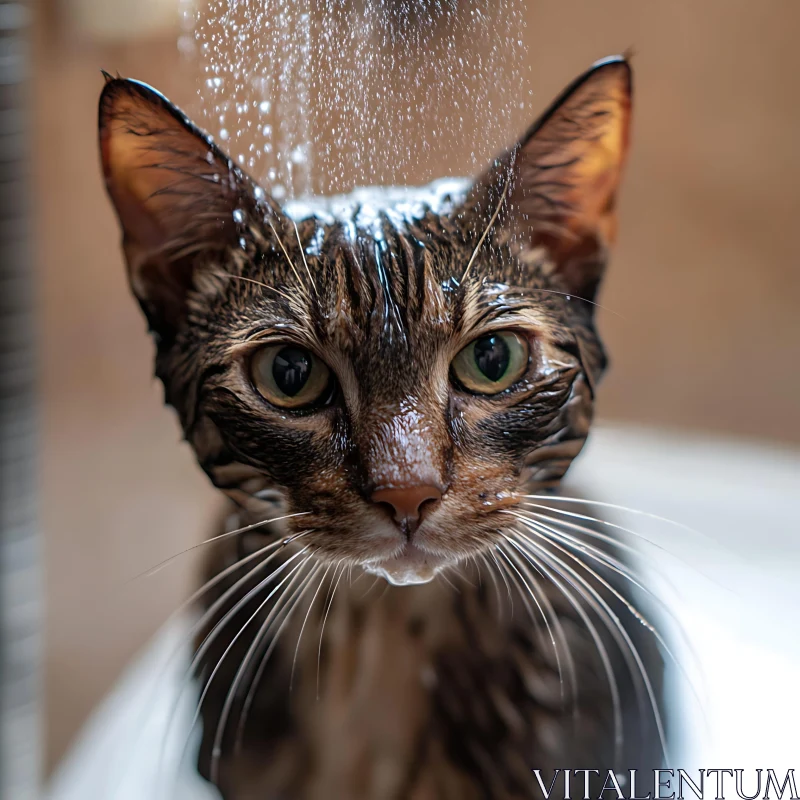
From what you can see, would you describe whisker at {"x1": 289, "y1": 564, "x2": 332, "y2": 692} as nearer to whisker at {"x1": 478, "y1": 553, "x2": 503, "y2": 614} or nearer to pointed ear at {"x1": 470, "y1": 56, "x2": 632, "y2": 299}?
whisker at {"x1": 478, "y1": 553, "x2": 503, "y2": 614}

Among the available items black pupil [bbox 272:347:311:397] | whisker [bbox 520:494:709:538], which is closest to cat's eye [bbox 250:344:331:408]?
black pupil [bbox 272:347:311:397]

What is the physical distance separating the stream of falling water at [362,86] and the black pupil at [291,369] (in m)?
0.07

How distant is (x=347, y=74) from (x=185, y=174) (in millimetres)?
79

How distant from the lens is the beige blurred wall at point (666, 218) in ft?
1.08

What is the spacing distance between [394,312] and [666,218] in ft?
0.60

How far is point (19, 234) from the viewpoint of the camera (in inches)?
26.3

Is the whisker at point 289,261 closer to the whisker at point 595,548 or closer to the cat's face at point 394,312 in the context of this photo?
the cat's face at point 394,312

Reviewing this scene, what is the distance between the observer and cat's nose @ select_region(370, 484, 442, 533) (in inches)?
11.3

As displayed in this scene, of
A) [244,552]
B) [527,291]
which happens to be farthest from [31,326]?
[527,291]

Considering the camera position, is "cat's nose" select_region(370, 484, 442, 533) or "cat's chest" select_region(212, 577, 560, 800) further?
"cat's chest" select_region(212, 577, 560, 800)

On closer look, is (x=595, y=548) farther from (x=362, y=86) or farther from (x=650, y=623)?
(x=362, y=86)

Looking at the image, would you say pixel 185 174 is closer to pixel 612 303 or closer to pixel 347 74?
pixel 347 74

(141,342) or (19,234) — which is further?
(19,234)

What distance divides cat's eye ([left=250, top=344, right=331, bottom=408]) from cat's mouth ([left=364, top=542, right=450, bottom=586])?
0.07 metres
